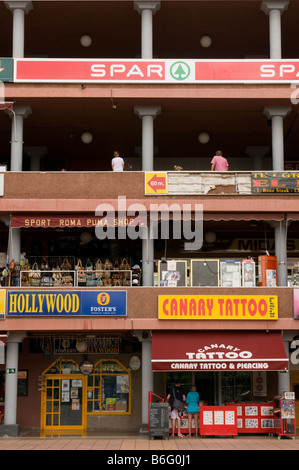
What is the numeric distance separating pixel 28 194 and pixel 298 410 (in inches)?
542

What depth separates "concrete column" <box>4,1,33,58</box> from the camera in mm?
26594

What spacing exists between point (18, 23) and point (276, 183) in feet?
37.7

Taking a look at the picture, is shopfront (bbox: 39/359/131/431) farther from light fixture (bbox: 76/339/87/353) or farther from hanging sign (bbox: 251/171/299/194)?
hanging sign (bbox: 251/171/299/194)

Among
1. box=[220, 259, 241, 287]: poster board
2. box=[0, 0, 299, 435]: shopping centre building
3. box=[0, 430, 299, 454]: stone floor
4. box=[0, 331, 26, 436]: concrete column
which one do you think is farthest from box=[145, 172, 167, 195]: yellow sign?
Answer: box=[0, 430, 299, 454]: stone floor

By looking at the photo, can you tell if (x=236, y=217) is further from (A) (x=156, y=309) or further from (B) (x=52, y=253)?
(B) (x=52, y=253)

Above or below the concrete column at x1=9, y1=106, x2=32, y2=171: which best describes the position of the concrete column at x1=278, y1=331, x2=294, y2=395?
below

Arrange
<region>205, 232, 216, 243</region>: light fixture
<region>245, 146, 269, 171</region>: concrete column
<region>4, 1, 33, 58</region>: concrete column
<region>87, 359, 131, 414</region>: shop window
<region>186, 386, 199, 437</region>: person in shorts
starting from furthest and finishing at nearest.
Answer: <region>245, 146, 269, 171</region>: concrete column, <region>205, 232, 216, 243</region>: light fixture, <region>87, 359, 131, 414</region>: shop window, <region>4, 1, 33, 58</region>: concrete column, <region>186, 386, 199, 437</region>: person in shorts

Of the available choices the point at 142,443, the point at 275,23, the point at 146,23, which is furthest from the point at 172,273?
the point at 275,23

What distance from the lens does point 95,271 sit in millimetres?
25281

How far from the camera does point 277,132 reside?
85.9 feet

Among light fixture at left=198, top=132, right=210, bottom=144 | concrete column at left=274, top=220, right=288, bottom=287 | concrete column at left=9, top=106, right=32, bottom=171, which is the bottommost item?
concrete column at left=274, top=220, right=288, bottom=287

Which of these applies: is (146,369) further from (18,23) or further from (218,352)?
(18,23)

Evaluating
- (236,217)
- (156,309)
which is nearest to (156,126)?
(236,217)

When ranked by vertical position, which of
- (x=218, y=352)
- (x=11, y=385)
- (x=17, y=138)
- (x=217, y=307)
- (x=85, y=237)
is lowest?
(x=11, y=385)
